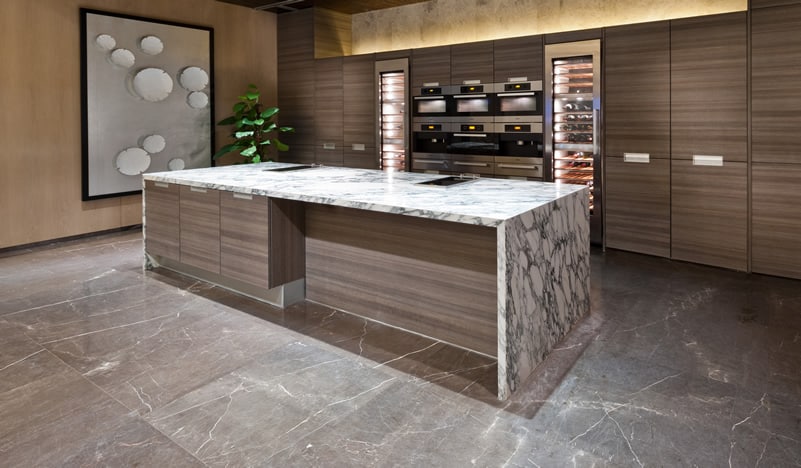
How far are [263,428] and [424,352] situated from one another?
1.01 m

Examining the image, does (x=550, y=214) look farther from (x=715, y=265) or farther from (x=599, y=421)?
(x=715, y=265)

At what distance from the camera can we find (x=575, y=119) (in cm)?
530

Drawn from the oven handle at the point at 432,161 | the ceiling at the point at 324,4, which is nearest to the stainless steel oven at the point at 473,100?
the oven handle at the point at 432,161

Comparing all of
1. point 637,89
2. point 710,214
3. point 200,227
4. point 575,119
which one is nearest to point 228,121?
point 200,227

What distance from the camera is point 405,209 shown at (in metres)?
2.61

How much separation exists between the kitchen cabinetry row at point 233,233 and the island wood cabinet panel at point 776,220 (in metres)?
3.54

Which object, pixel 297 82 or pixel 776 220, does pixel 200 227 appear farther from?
pixel 776 220

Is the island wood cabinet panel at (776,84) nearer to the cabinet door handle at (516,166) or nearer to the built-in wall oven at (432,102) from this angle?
the cabinet door handle at (516,166)

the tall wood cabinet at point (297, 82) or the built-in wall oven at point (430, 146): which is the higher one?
the tall wood cabinet at point (297, 82)

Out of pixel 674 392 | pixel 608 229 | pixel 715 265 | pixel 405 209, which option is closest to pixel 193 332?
pixel 405 209

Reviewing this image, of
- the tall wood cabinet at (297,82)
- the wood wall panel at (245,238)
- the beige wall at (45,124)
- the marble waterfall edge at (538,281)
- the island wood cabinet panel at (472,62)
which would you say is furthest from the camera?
the tall wood cabinet at (297,82)

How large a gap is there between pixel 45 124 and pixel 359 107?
3318mm

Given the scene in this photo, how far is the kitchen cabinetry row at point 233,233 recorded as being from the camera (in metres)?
3.49

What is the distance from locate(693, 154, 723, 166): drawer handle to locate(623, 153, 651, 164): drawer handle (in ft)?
1.24
